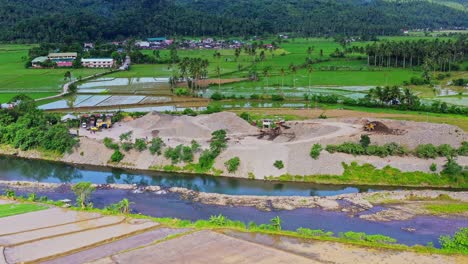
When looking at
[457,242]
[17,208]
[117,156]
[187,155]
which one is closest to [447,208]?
[457,242]

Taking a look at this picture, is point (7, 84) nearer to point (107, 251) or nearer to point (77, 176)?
point (77, 176)

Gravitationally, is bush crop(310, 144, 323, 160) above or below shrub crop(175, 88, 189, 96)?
below

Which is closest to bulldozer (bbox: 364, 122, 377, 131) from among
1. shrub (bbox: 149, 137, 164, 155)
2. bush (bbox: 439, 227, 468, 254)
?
shrub (bbox: 149, 137, 164, 155)

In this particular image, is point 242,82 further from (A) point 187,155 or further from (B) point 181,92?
(A) point 187,155

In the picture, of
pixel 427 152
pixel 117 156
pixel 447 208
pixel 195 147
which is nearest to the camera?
pixel 447 208

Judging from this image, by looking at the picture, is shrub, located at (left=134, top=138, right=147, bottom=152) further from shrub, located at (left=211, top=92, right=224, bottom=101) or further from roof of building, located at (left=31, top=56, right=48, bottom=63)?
roof of building, located at (left=31, top=56, right=48, bottom=63)

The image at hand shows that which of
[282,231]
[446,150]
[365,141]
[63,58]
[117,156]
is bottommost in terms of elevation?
[282,231]
